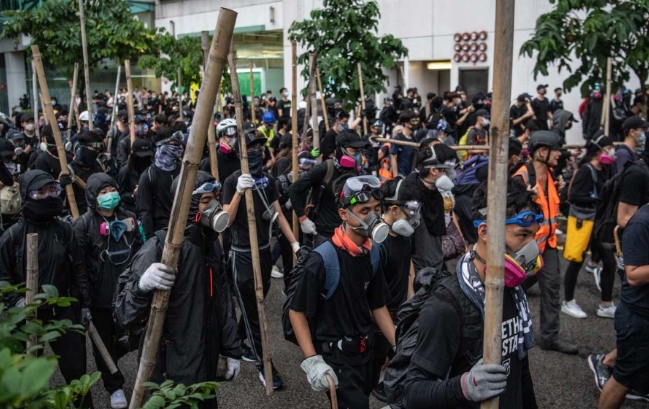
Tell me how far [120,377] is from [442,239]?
3.31 metres

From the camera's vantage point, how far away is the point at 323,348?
14.9 ft

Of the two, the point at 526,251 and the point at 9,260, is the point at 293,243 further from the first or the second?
the point at 526,251

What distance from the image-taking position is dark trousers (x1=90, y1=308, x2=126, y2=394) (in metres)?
6.10

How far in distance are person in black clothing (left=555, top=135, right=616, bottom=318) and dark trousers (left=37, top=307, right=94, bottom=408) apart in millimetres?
5445

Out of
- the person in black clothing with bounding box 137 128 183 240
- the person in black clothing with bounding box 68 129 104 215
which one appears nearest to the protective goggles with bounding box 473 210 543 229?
the person in black clothing with bounding box 137 128 183 240

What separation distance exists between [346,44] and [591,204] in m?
4.41

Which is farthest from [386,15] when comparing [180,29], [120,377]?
[120,377]

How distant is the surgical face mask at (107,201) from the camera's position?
603cm

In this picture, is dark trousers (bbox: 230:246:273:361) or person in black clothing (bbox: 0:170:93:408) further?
dark trousers (bbox: 230:246:273:361)

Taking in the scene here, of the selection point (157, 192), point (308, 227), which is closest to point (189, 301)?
point (157, 192)

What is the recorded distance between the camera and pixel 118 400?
6.12 m

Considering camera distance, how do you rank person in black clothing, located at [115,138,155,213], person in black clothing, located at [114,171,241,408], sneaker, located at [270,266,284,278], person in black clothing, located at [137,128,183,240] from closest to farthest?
1. person in black clothing, located at [114,171,241,408]
2. person in black clothing, located at [137,128,183,240]
3. person in black clothing, located at [115,138,155,213]
4. sneaker, located at [270,266,284,278]

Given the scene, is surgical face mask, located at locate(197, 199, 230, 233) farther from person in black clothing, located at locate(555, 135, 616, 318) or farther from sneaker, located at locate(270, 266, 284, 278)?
sneaker, located at locate(270, 266, 284, 278)

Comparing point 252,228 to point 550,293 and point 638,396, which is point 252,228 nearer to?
point 550,293
